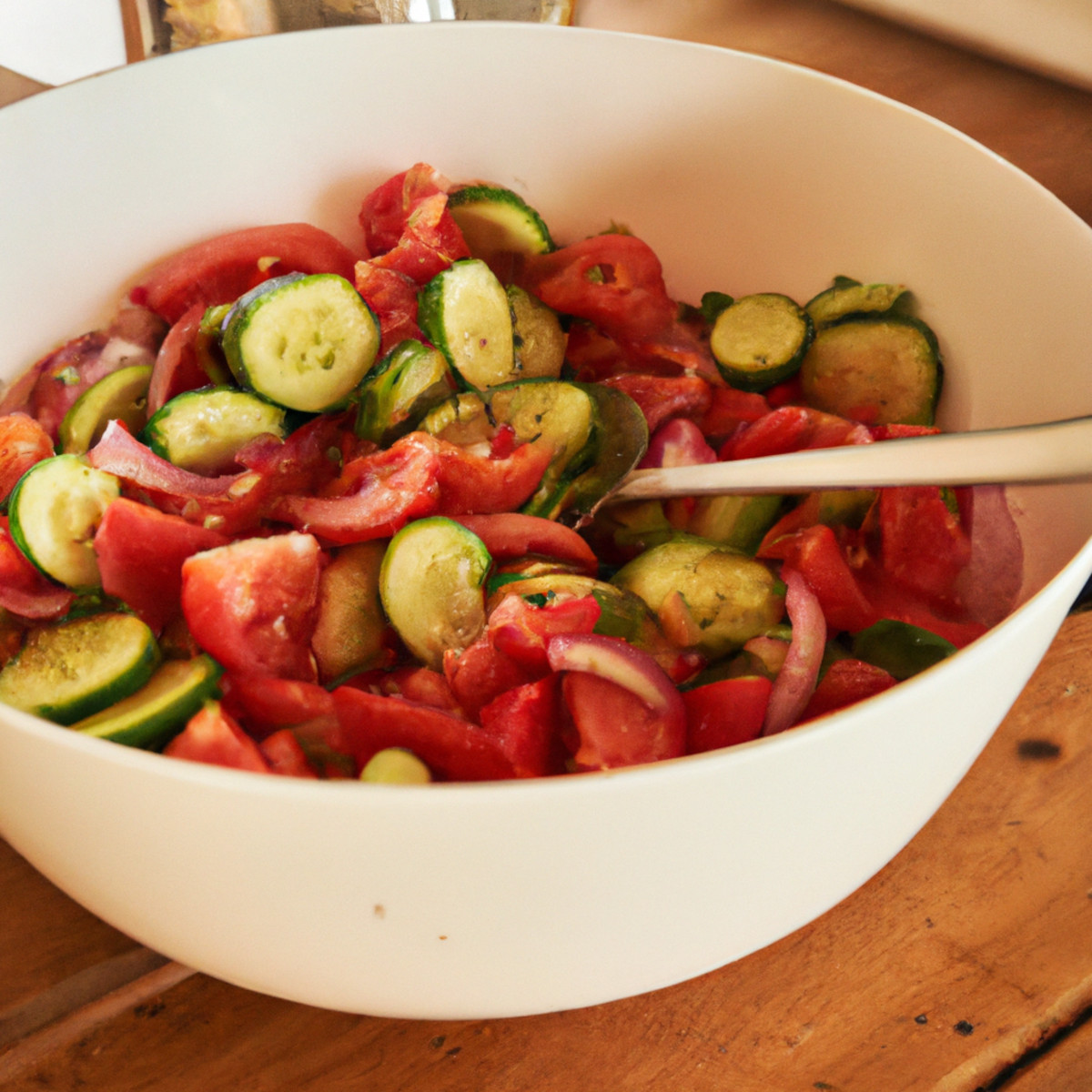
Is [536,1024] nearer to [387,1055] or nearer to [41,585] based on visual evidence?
[387,1055]

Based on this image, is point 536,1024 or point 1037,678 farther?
point 1037,678

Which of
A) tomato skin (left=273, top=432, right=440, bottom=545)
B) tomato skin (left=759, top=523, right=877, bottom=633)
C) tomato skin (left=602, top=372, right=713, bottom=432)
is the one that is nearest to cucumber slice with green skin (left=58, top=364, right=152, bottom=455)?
tomato skin (left=273, top=432, right=440, bottom=545)

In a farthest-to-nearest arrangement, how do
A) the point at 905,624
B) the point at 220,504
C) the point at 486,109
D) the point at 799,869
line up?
the point at 486,109 → the point at 220,504 → the point at 905,624 → the point at 799,869

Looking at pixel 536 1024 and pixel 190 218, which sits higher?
pixel 190 218

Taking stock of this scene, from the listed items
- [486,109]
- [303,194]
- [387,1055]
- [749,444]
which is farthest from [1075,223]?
[387,1055]

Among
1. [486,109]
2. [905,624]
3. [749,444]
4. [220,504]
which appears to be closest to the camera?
[905,624]

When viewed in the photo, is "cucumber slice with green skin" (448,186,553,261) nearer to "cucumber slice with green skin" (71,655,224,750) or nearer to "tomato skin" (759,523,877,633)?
"tomato skin" (759,523,877,633)

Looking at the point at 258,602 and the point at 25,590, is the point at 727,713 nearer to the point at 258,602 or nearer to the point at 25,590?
the point at 258,602
